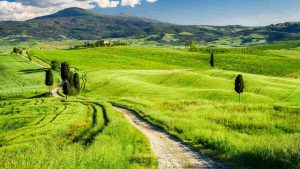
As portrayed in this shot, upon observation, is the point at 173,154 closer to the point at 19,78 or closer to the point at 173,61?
the point at 19,78

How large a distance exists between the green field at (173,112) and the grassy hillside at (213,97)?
0.08 metres

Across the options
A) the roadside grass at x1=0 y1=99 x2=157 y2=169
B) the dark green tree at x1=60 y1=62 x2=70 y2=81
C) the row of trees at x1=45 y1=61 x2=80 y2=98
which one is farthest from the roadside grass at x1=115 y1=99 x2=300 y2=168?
the dark green tree at x1=60 y1=62 x2=70 y2=81

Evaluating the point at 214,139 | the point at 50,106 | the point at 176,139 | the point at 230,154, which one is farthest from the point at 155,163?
the point at 50,106

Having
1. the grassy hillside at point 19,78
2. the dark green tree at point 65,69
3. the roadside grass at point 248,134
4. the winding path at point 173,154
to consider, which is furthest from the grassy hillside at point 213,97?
the grassy hillside at point 19,78

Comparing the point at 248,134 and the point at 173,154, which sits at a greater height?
the point at 173,154

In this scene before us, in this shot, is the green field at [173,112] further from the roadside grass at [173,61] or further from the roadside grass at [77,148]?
the roadside grass at [173,61]

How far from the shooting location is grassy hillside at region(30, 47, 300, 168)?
69.9ft

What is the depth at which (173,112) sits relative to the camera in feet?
149

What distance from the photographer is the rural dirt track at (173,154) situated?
1928 centimetres

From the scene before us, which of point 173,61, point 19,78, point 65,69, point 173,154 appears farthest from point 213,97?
point 173,61

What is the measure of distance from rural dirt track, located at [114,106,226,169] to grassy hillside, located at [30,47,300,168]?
959 mm

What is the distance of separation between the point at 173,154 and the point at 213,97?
6142cm

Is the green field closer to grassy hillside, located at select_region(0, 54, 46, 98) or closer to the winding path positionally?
the winding path

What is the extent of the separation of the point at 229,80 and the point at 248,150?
88.5 metres
